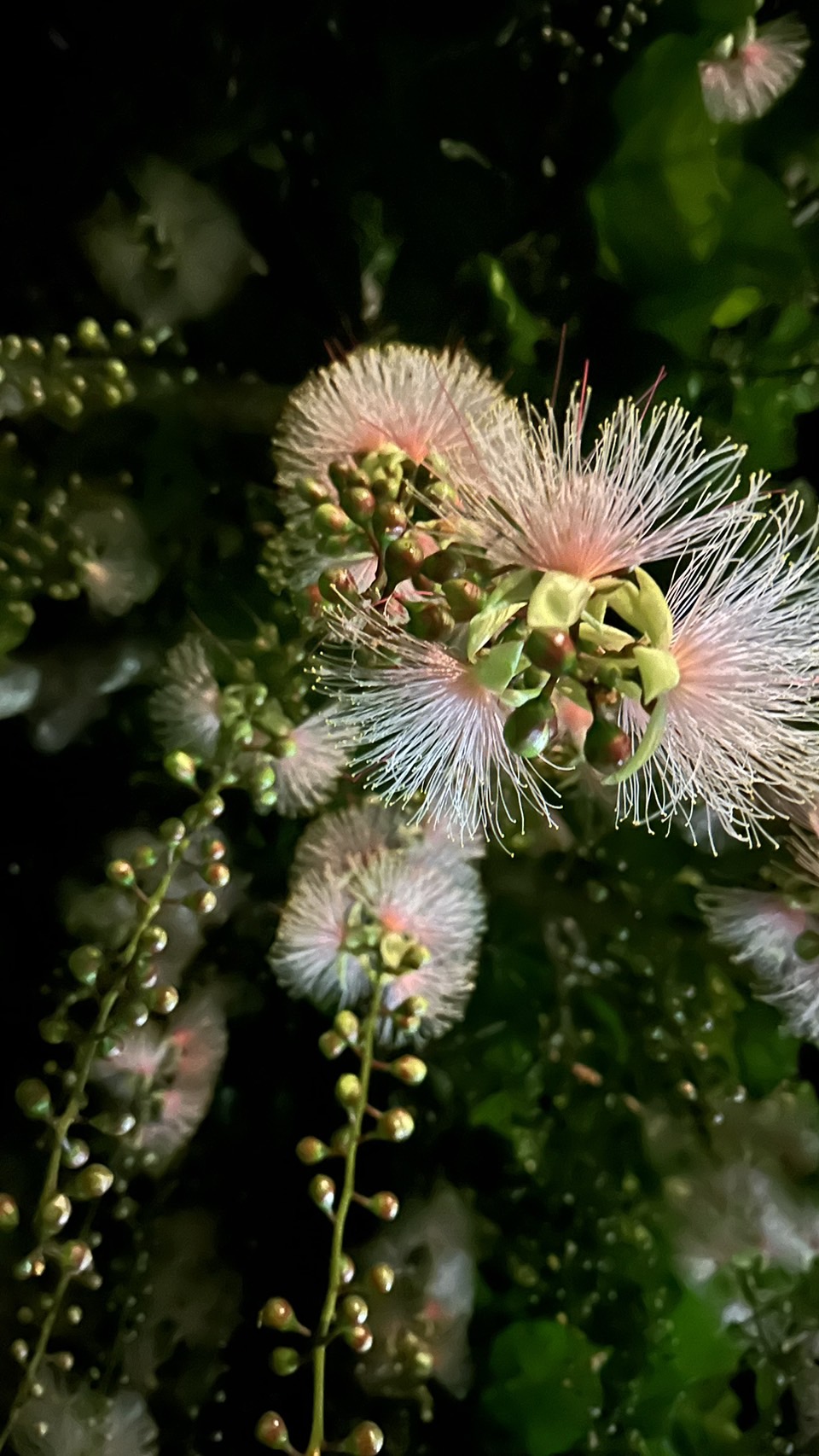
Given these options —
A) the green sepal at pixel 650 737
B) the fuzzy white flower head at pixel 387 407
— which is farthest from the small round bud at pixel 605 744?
the fuzzy white flower head at pixel 387 407

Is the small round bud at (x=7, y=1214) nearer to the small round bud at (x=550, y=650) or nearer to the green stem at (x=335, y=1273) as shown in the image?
the green stem at (x=335, y=1273)

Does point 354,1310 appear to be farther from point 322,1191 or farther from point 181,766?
point 181,766

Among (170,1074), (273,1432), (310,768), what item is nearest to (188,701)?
(310,768)

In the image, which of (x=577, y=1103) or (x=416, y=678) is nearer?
(x=416, y=678)

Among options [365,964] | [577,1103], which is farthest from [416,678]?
Answer: [577,1103]

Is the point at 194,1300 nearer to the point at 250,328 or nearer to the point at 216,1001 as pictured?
the point at 216,1001
